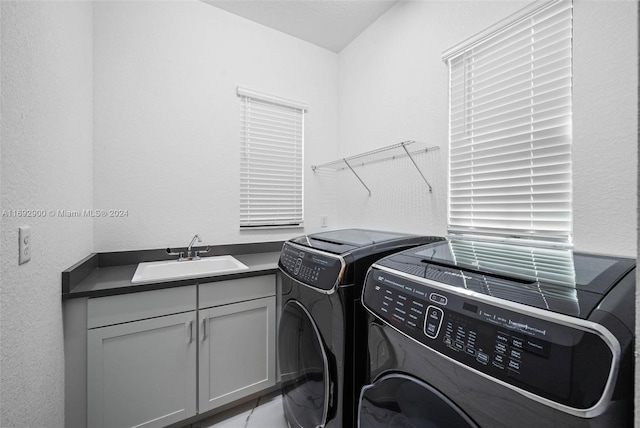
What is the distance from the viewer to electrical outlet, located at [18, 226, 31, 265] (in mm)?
922

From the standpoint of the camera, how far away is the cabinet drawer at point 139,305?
138 centimetres

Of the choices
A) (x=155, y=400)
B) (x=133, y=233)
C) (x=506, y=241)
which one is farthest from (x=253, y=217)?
(x=506, y=241)

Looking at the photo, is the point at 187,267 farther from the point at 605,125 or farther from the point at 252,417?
the point at 605,125

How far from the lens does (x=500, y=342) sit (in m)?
0.60

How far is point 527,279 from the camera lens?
0.75 m

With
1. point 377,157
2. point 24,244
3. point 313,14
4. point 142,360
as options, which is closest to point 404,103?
point 377,157

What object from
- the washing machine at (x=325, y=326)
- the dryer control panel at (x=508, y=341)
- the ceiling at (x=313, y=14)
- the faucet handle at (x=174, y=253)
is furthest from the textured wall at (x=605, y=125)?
the faucet handle at (x=174, y=253)

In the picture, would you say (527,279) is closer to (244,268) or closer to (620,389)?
(620,389)

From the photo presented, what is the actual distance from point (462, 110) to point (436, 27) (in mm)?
623

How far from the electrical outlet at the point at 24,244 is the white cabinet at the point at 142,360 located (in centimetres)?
51

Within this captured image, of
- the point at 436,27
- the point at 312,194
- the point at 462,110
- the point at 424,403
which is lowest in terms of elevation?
the point at 424,403

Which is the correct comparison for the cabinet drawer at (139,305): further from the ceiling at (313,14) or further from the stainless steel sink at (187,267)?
the ceiling at (313,14)

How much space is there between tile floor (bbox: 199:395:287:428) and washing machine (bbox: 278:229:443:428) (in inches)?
11.8

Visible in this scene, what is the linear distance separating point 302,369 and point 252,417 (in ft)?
2.57
